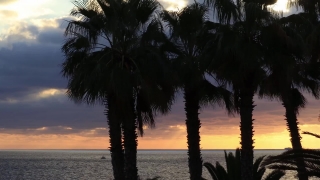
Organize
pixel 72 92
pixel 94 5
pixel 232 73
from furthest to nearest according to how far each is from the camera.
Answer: pixel 94 5, pixel 72 92, pixel 232 73

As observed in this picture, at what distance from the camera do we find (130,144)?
2528 centimetres

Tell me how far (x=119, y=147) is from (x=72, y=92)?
351cm

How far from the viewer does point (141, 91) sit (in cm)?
2500

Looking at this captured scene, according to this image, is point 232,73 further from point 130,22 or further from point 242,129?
point 130,22

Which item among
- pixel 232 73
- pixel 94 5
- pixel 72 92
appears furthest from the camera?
pixel 94 5

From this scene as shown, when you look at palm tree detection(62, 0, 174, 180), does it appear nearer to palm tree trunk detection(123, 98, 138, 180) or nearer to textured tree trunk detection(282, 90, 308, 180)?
palm tree trunk detection(123, 98, 138, 180)

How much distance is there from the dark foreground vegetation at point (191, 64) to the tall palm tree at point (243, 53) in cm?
4

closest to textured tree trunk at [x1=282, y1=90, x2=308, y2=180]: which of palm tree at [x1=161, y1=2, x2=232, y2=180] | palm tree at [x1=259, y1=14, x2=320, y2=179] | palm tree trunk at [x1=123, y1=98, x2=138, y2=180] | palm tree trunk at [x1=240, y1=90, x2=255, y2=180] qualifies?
palm tree at [x1=259, y1=14, x2=320, y2=179]

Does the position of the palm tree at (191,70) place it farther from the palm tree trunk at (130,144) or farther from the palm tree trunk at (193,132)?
the palm tree trunk at (130,144)

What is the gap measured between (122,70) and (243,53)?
208 inches

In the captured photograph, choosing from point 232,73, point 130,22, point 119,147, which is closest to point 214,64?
point 232,73

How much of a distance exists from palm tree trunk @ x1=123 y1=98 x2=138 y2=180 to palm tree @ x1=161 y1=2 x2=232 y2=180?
117 inches

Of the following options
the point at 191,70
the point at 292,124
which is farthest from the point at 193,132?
the point at 292,124

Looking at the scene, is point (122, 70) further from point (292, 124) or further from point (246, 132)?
point (292, 124)
